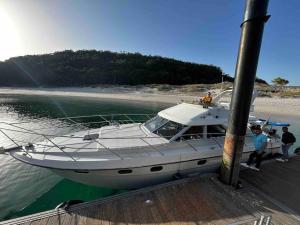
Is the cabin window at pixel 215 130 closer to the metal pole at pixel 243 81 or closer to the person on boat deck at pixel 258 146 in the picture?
the person on boat deck at pixel 258 146

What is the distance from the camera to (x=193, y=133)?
6.78 m

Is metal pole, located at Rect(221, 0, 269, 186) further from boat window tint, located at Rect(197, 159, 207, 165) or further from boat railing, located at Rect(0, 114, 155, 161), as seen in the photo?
boat railing, located at Rect(0, 114, 155, 161)

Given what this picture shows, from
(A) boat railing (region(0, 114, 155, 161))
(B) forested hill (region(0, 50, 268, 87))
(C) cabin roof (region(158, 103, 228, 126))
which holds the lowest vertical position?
(A) boat railing (region(0, 114, 155, 161))

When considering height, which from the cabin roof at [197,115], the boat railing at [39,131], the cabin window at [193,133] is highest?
the cabin roof at [197,115]

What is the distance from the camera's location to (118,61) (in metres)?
78.4

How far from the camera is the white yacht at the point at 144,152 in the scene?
556 centimetres

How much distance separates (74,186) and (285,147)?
8599 millimetres

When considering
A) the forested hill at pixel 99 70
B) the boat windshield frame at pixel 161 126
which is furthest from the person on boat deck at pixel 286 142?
the forested hill at pixel 99 70

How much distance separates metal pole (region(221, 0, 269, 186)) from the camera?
4.61 m

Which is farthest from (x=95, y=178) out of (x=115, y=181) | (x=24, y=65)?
(x=24, y=65)

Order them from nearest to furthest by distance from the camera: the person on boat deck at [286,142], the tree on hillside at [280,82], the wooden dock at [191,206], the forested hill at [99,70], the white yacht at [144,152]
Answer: the wooden dock at [191,206] < the white yacht at [144,152] < the person on boat deck at [286,142] < the tree on hillside at [280,82] < the forested hill at [99,70]

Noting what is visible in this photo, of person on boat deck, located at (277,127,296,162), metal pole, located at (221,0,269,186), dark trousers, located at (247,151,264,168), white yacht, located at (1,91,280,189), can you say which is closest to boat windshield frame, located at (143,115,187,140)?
white yacht, located at (1,91,280,189)

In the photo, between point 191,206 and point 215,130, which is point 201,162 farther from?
point 191,206

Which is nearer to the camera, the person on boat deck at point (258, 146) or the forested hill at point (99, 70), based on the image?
the person on boat deck at point (258, 146)
